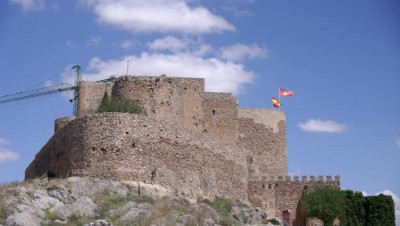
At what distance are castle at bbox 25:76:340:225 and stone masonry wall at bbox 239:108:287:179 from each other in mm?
74

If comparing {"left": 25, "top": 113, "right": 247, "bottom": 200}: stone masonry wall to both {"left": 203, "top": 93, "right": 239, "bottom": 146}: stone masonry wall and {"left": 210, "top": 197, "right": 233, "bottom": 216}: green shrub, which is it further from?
{"left": 203, "top": 93, "right": 239, "bottom": 146}: stone masonry wall

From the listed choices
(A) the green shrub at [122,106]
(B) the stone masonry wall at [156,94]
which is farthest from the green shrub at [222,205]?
(A) the green shrub at [122,106]

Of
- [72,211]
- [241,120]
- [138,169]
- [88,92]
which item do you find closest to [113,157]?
[138,169]

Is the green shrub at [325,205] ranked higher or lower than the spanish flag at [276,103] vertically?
lower

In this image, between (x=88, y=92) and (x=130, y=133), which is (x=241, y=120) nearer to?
(x=88, y=92)

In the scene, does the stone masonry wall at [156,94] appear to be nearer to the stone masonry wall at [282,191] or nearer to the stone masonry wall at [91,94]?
the stone masonry wall at [91,94]

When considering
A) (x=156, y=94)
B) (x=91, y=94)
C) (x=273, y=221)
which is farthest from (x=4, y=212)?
(x=273, y=221)

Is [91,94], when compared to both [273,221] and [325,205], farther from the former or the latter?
[325,205]

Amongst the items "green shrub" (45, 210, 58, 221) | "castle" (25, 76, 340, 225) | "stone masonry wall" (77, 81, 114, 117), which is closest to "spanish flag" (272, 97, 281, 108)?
"castle" (25, 76, 340, 225)

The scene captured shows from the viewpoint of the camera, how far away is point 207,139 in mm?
41562

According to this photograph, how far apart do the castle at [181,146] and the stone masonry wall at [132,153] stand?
5cm

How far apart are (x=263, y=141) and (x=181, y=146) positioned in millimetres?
14210

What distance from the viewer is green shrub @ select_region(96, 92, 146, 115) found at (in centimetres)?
4159

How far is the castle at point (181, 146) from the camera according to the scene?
1372 inches
